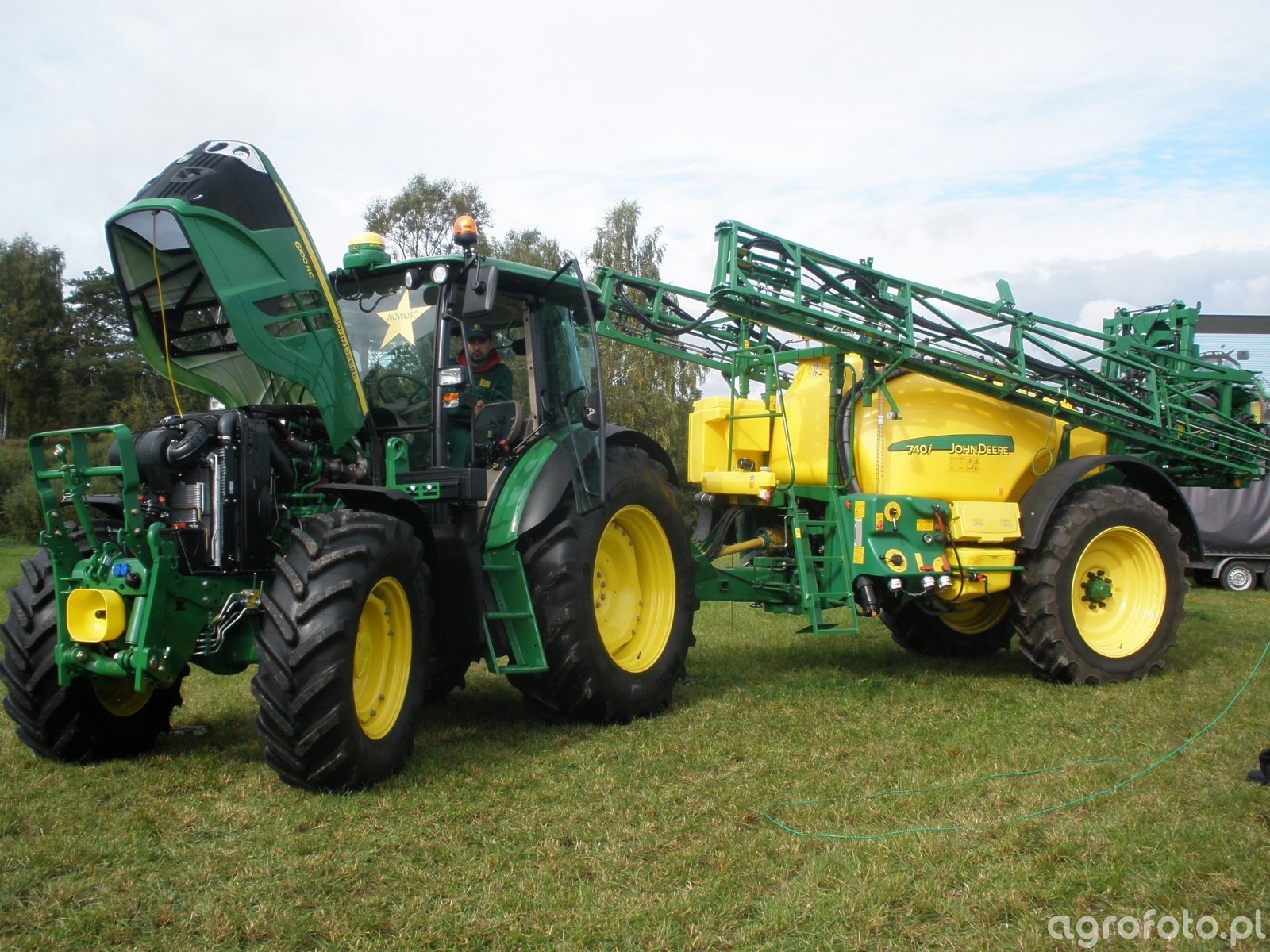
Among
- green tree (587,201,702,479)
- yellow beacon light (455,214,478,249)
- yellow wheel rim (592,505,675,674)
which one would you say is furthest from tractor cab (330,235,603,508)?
green tree (587,201,702,479)

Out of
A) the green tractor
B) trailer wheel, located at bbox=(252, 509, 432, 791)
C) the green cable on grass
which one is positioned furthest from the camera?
the green tractor

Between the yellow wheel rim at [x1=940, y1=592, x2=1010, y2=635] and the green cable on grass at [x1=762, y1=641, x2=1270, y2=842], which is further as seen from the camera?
the yellow wheel rim at [x1=940, y1=592, x2=1010, y2=635]

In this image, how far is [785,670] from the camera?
26.6ft

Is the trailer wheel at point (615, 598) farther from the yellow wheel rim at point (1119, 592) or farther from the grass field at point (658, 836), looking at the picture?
the yellow wheel rim at point (1119, 592)

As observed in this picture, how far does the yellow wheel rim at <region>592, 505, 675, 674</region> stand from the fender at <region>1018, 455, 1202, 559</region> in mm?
2588

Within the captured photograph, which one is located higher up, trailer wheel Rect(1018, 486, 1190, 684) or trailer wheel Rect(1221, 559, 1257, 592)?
trailer wheel Rect(1018, 486, 1190, 684)

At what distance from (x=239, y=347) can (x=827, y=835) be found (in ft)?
10.9

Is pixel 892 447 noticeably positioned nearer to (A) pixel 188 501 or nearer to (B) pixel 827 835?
(B) pixel 827 835

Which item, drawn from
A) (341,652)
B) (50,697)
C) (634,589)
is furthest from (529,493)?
(50,697)

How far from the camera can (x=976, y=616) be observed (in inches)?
343

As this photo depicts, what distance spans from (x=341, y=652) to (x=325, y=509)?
1081mm

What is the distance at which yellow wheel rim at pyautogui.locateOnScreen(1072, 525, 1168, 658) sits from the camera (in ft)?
25.2

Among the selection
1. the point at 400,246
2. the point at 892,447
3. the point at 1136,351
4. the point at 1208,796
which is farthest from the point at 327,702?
the point at 400,246

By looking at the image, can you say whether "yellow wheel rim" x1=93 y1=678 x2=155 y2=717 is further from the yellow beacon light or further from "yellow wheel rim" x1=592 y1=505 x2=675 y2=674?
the yellow beacon light
